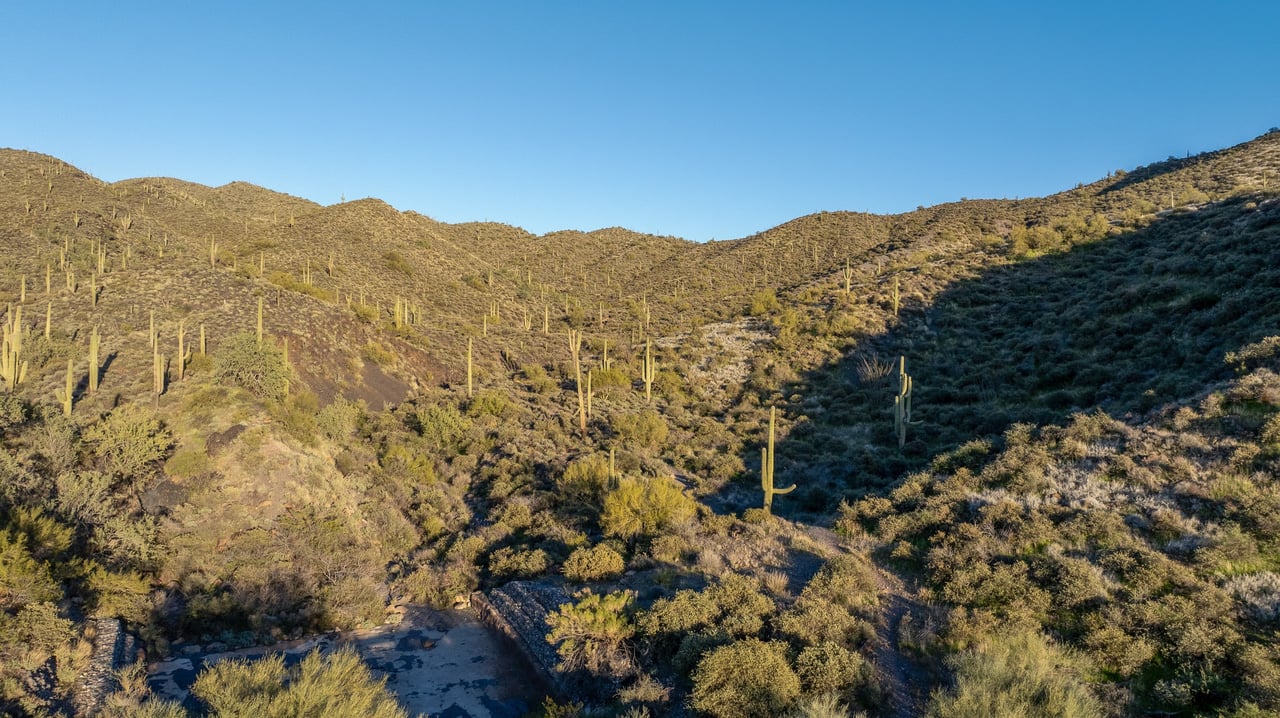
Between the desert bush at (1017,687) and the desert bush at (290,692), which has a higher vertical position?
the desert bush at (1017,687)

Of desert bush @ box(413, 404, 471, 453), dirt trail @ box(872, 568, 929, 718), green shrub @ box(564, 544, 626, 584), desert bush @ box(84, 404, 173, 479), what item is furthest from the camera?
desert bush @ box(413, 404, 471, 453)

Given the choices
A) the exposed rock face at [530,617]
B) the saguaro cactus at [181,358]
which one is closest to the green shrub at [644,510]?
the exposed rock face at [530,617]

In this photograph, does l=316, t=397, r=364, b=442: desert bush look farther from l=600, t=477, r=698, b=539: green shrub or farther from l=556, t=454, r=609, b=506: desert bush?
l=600, t=477, r=698, b=539: green shrub

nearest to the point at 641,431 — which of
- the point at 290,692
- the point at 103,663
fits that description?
the point at 103,663

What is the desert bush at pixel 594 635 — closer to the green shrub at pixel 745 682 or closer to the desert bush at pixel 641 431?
the green shrub at pixel 745 682

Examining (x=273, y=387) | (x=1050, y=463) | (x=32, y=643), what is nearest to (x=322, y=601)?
(x=32, y=643)

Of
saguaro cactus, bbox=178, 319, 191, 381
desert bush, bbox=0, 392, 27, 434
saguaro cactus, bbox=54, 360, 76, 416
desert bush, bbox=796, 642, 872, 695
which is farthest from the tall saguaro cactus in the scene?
desert bush, bbox=796, 642, 872, 695
